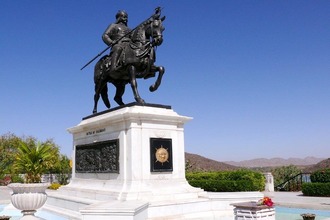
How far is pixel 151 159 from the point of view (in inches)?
432

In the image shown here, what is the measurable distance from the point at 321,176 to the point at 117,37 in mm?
14806

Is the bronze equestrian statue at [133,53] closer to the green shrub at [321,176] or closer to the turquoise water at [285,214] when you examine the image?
the turquoise water at [285,214]

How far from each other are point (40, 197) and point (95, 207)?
178 cm

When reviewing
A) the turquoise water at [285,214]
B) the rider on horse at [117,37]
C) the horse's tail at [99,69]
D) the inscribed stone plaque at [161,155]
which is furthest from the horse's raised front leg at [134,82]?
the turquoise water at [285,214]

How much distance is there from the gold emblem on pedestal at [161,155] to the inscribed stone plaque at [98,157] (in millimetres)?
1254

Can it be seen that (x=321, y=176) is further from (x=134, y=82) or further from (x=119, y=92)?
(x=134, y=82)

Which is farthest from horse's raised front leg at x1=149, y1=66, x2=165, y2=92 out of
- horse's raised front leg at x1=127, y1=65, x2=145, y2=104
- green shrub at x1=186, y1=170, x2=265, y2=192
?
green shrub at x1=186, y1=170, x2=265, y2=192

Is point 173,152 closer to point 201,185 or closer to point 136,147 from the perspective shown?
point 136,147

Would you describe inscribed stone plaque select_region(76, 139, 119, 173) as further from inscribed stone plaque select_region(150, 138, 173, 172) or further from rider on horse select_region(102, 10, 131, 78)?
rider on horse select_region(102, 10, 131, 78)

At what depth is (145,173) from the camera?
10719 mm

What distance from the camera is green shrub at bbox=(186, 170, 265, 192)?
759 inches

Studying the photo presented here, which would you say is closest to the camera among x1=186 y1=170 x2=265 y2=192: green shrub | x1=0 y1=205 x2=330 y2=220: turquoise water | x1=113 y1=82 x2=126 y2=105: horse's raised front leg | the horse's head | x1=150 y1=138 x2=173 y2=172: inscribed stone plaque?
x1=150 y1=138 x2=173 y2=172: inscribed stone plaque

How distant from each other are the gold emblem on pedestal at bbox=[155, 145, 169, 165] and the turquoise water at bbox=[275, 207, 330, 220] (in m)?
4.01

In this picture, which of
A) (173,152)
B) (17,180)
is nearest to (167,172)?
(173,152)
